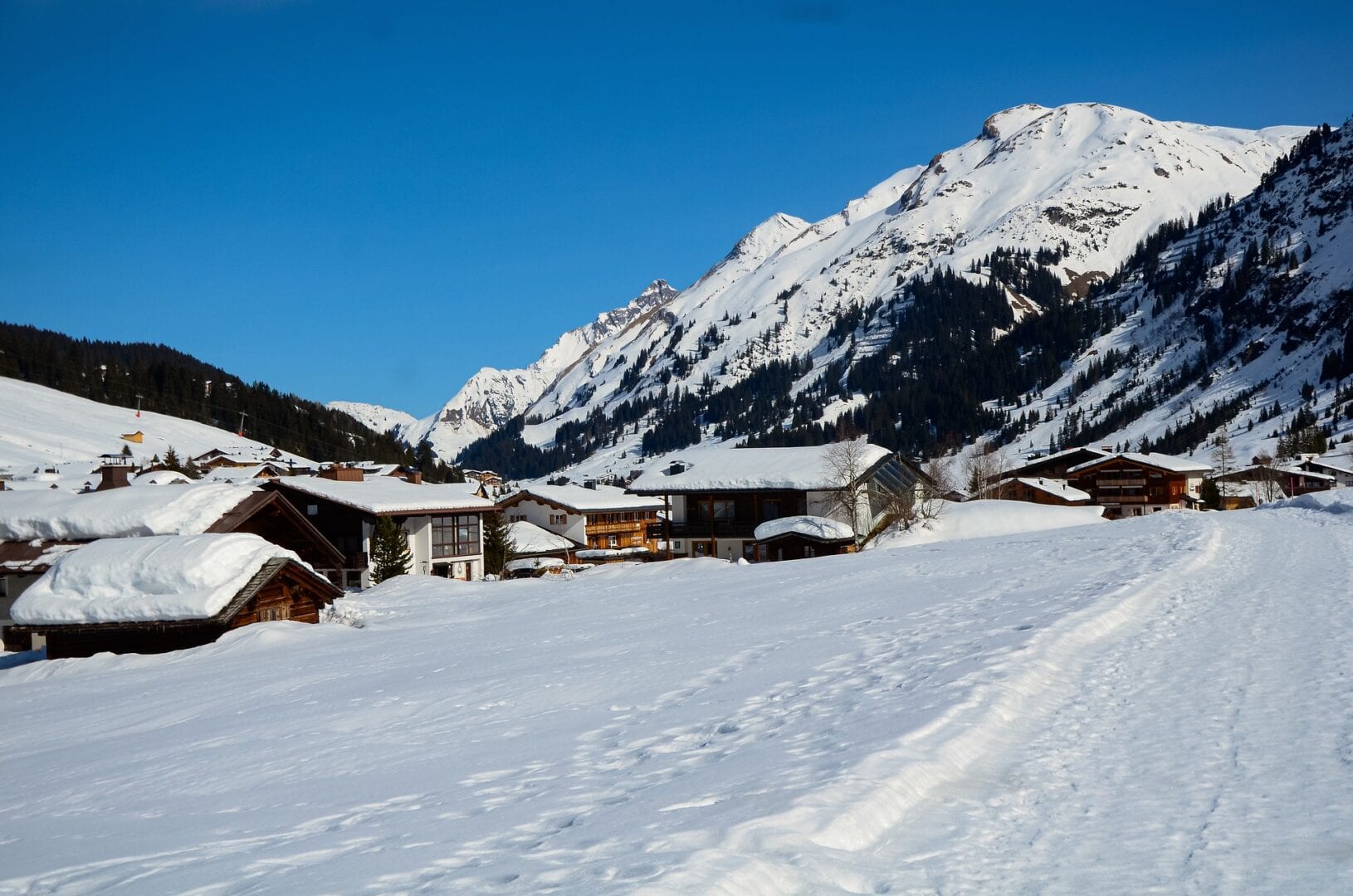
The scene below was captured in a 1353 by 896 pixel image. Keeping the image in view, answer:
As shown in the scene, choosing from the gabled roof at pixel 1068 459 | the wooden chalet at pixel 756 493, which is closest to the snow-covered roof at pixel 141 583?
the wooden chalet at pixel 756 493

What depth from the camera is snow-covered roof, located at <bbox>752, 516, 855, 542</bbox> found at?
183 ft

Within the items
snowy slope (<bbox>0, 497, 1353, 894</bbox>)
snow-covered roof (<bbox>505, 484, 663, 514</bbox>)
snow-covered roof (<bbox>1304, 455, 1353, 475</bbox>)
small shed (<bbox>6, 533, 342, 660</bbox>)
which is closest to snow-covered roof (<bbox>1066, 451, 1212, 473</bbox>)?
snow-covered roof (<bbox>1304, 455, 1353, 475</bbox>)

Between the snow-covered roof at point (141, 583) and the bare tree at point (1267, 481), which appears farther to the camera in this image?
the bare tree at point (1267, 481)

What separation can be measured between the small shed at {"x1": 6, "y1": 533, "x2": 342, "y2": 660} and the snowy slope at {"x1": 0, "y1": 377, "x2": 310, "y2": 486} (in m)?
90.2

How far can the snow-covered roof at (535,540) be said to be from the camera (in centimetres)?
8144

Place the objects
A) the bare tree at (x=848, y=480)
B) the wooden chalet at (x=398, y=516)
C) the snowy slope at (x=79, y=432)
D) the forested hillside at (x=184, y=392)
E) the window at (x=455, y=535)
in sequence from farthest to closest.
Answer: the forested hillside at (x=184, y=392), the snowy slope at (x=79, y=432), the window at (x=455, y=535), the bare tree at (x=848, y=480), the wooden chalet at (x=398, y=516)

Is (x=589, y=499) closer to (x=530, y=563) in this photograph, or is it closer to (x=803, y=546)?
(x=530, y=563)

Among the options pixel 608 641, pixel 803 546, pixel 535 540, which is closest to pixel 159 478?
pixel 535 540

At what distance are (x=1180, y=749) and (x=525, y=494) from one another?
293ft

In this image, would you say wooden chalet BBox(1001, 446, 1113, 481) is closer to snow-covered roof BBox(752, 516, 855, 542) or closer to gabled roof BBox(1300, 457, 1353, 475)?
gabled roof BBox(1300, 457, 1353, 475)

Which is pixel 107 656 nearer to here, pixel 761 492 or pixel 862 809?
pixel 862 809

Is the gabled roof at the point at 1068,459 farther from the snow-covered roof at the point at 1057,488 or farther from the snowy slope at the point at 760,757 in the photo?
the snowy slope at the point at 760,757

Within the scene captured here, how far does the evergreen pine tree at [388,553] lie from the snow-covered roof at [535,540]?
24744mm

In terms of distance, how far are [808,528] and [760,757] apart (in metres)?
47.6
